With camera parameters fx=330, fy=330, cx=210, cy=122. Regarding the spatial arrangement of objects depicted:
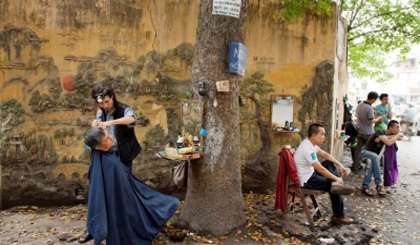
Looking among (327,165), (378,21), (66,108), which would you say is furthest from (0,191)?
(378,21)

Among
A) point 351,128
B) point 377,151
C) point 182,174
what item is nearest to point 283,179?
point 182,174

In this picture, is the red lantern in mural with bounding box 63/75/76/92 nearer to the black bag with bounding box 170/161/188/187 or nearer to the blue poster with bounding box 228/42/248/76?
the black bag with bounding box 170/161/188/187

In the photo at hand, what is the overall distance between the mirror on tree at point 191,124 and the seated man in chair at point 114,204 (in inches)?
32.3

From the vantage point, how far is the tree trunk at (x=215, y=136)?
4062 mm

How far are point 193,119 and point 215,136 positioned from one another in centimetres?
35

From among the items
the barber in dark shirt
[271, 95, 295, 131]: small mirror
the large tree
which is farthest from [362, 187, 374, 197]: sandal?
the large tree

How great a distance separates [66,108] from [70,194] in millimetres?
1365

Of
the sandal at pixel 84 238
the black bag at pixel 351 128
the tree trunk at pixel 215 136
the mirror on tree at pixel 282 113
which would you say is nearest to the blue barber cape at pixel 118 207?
the tree trunk at pixel 215 136

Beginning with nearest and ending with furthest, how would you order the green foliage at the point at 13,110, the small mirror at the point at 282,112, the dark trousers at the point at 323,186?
the dark trousers at the point at 323,186 < the green foliage at the point at 13,110 < the small mirror at the point at 282,112

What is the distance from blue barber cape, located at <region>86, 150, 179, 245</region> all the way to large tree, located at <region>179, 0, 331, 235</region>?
0.63 m

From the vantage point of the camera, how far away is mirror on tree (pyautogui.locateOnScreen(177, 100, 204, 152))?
4074 millimetres

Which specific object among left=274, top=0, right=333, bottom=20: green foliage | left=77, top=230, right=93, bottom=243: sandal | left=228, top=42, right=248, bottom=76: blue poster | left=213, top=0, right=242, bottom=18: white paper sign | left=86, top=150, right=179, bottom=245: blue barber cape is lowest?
left=77, top=230, right=93, bottom=243: sandal

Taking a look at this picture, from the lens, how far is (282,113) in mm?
5863

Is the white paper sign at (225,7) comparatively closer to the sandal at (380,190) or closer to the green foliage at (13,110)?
the green foliage at (13,110)
